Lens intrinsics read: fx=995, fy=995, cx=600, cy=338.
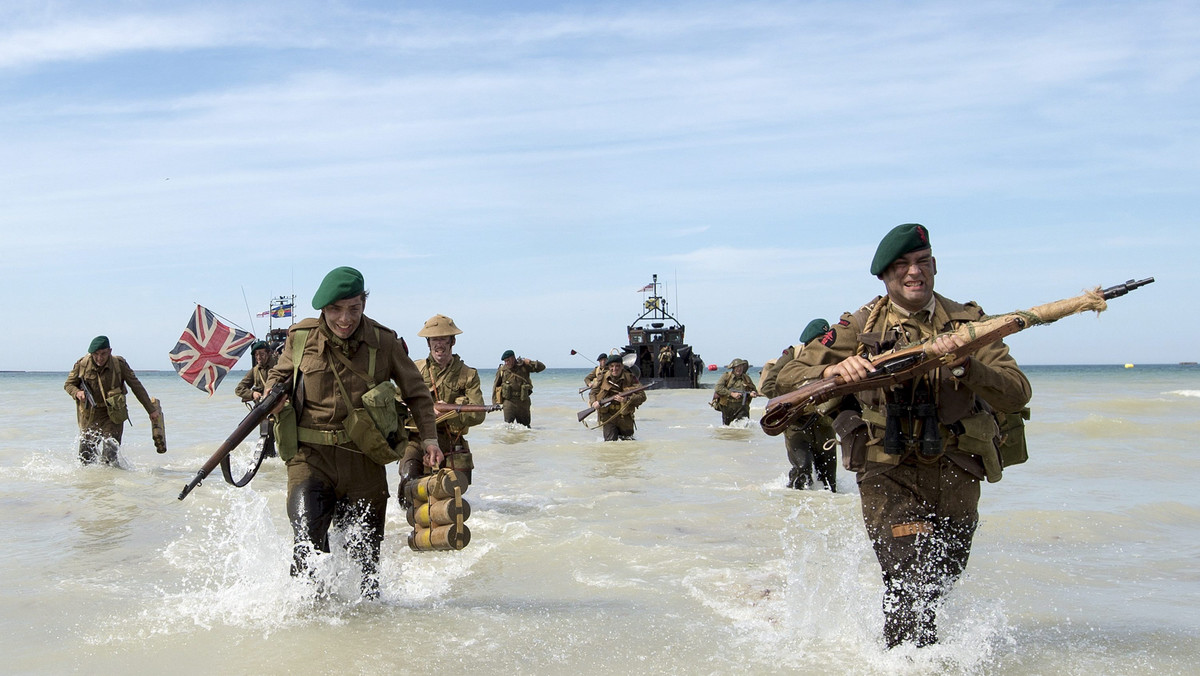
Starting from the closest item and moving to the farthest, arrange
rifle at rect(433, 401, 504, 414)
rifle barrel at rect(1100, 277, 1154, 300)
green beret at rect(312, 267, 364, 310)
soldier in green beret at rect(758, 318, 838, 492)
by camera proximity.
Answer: rifle barrel at rect(1100, 277, 1154, 300) < green beret at rect(312, 267, 364, 310) < rifle at rect(433, 401, 504, 414) < soldier in green beret at rect(758, 318, 838, 492)

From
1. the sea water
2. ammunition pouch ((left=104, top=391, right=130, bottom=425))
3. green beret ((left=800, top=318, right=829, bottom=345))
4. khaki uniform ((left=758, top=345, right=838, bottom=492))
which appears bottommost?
the sea water

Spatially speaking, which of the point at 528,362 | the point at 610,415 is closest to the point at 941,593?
the point at 610,415

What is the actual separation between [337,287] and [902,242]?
2908 millimetres

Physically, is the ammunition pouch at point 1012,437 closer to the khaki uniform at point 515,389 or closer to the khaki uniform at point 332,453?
the khaki uniform at point 332,453

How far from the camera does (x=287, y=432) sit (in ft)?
17.6

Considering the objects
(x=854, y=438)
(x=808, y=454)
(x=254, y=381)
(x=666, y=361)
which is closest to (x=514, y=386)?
(x=254, y=381)

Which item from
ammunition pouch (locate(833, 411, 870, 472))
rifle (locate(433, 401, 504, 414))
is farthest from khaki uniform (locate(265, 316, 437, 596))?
rifle (locate(433, 401, 504, 414))

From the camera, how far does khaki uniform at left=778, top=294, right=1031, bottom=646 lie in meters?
4.20

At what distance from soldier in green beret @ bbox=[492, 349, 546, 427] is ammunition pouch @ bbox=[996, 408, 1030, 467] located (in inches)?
622

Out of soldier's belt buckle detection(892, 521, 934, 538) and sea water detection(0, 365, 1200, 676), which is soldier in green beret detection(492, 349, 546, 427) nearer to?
sea water detection(0, 365, 1200, 676)

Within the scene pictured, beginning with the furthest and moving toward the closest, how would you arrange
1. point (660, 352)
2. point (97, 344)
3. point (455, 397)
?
point (660, 352) → point (97, 344) → point (455, 397)

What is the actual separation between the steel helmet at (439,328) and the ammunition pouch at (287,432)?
339cm

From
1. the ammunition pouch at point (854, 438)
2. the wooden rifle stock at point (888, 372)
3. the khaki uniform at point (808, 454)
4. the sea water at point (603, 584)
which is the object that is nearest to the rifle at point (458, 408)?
the sea water at point (603, 584)

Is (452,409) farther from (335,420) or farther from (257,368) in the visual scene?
(257,368)
